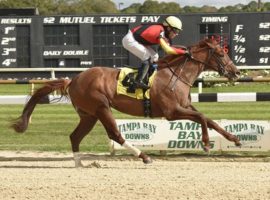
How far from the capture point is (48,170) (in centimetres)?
920

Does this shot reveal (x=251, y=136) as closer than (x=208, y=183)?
No

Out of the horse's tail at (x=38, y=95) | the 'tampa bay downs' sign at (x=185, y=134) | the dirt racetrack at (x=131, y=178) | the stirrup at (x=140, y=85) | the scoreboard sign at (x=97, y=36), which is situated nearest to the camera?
the dirt racetrack at (x=131, y=178)

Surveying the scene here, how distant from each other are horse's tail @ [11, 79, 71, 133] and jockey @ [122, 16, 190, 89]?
3.39 ft

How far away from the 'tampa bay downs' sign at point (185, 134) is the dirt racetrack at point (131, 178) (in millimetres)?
239

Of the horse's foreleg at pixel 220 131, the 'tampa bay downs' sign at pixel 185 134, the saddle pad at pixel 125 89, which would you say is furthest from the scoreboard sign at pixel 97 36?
the horse's foreleg at pixel 220 131

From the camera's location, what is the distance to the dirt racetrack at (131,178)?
7164 mm

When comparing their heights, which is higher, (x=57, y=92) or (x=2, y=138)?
(x=57, y=92)

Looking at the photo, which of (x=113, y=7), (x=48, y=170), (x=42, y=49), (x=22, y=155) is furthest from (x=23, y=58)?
(x=113, y=7)

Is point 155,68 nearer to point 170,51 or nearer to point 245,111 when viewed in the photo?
point 170,51

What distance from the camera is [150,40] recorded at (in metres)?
9.69

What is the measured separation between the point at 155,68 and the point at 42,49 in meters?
16.4

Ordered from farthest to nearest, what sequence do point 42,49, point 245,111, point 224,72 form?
point 42,49
point 245,111
point 224,72

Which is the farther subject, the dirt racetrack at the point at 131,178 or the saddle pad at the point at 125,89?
the saddle pad at the point at 125,89

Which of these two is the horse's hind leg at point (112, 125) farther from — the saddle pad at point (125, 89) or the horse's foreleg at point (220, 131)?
the horse's foreleg at point (220, 131)
